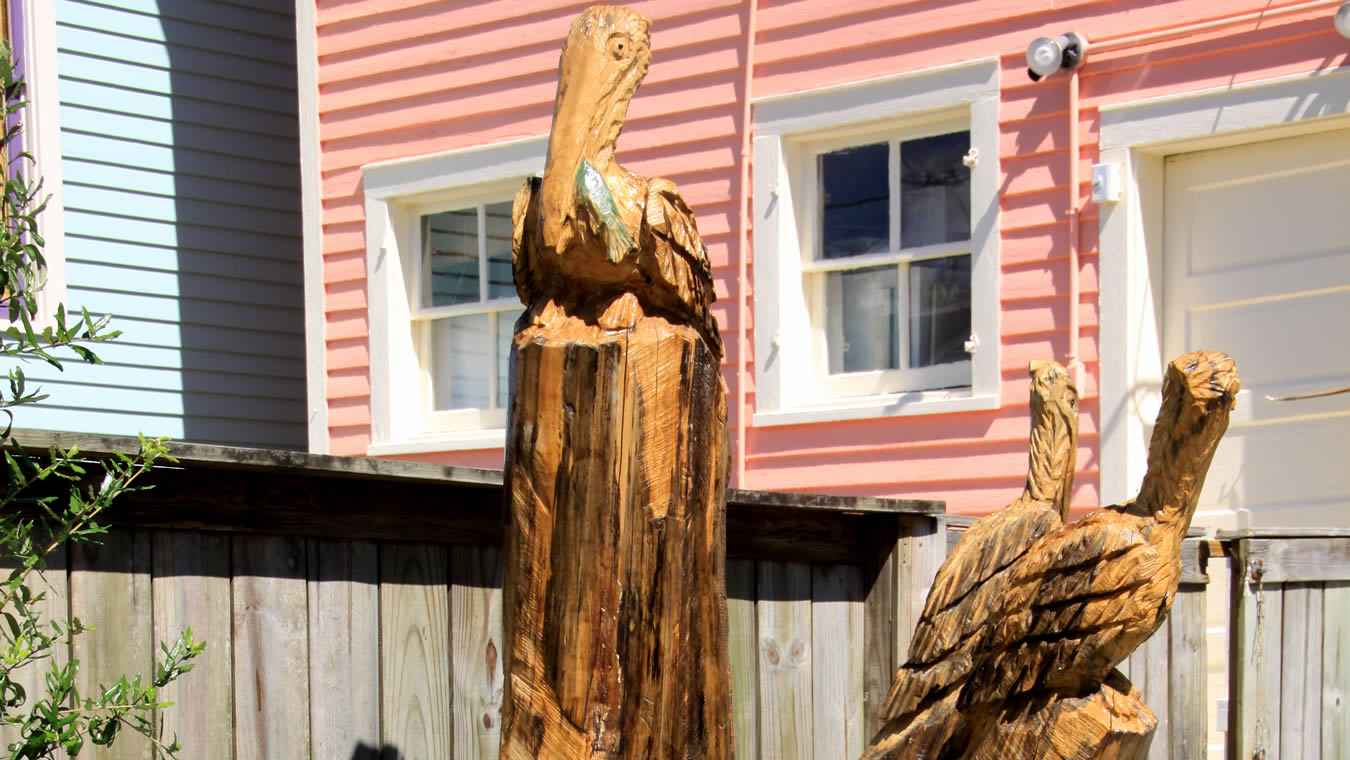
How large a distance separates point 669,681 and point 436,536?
1.28m

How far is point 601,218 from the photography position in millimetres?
2607

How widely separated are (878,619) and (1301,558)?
1.28 metres

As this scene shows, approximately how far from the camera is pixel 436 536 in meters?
3.77

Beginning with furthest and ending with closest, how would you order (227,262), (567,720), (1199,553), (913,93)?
1. (227,262)
2. (913,93)
3. (1199,553)
4. (567,720)

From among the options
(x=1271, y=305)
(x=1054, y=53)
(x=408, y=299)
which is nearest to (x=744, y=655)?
(x=1271, y=305)

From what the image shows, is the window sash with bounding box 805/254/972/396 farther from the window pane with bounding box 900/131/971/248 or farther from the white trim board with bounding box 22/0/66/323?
the white trim board with bounding box 22/0/66/323

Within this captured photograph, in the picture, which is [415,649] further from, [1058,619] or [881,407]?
[881,407]

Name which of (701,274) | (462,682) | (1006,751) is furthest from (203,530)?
(1006,751)

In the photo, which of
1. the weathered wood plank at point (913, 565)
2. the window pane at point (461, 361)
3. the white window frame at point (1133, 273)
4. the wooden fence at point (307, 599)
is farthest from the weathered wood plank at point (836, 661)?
the window pane at point (461, 361)

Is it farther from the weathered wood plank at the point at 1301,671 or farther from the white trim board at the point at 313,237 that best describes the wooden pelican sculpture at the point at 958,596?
the white trim board at the point at 313,237

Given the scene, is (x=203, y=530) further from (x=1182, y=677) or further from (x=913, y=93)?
(x=913, y=93)

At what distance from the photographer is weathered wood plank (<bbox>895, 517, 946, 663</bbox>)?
4.81m

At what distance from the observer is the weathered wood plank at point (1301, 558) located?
15.5ft

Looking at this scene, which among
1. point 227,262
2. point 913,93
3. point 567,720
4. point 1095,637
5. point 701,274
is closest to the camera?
point 567,720
